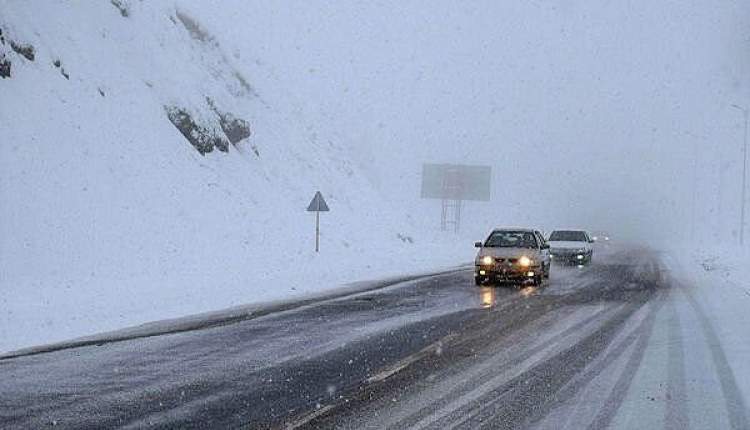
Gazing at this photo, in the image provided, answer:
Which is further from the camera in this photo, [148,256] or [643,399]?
[148,256]

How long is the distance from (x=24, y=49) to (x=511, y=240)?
16.9 m

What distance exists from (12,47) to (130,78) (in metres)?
7.14

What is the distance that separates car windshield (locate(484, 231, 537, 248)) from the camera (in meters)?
22.2

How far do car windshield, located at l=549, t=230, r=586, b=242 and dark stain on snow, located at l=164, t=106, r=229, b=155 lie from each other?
16238 millimetres

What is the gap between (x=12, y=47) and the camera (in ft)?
79.8

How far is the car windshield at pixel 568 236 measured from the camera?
1385 inches

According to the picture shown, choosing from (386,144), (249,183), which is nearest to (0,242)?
(249,183)

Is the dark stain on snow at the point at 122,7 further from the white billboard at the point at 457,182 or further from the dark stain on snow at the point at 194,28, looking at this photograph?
the white billboard at the point at 457,182

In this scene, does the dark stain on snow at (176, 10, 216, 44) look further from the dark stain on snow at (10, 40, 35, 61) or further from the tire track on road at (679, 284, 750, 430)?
the tire track on road at (679, 284, 750, 430)

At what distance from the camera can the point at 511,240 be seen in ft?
74.5

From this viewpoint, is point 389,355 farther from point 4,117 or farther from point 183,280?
point 4,117

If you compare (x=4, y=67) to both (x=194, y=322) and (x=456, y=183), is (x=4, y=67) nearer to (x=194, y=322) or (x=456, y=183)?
(x=194, y=322)

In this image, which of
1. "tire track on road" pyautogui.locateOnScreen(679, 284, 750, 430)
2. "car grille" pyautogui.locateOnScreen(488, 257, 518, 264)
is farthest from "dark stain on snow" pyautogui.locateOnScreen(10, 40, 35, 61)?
"tire track on road" pyautogui.locateOnScreen(679, 284, 750, 430)

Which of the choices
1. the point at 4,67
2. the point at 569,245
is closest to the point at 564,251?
the point at 569,245
